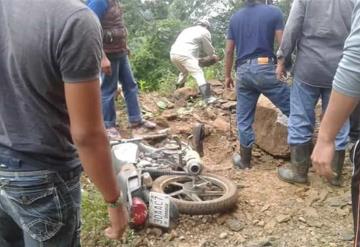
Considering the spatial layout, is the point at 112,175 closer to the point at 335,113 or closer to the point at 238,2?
the point at 335,113

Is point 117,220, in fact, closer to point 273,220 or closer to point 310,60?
point 273,220

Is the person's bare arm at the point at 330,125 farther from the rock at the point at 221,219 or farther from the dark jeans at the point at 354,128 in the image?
the dark jeans at the point at 354,128

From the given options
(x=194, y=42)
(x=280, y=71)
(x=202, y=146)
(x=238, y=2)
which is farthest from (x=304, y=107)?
(x=238, y=2)

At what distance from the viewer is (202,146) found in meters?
5.46

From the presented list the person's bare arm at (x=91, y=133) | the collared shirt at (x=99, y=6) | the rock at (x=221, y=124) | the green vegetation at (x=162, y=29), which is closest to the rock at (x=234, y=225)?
the person's bare arm at (x=91, y=133)

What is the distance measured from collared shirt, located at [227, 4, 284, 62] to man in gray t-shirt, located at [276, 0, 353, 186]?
0.37 meters

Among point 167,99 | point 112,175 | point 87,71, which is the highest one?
point 87,71

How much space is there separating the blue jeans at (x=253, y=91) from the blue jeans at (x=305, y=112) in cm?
37

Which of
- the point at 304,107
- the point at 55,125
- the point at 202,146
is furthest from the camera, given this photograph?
the point at 202,146

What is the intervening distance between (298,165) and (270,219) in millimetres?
727

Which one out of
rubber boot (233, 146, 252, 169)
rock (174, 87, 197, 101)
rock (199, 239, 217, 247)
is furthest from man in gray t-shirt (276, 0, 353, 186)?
rock (174, 87, 197, 101)

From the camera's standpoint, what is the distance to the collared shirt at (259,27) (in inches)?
176

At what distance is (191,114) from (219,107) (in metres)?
0.49

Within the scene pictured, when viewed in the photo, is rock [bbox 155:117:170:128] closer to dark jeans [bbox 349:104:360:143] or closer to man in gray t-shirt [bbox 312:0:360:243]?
dark jeans [bbox 349:104:360:143]
